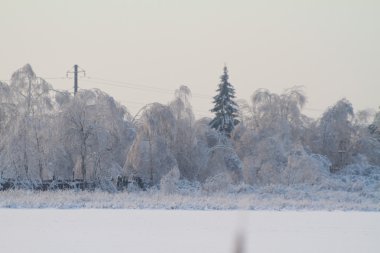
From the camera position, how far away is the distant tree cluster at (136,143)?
2769cm

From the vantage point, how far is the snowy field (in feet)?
34.3

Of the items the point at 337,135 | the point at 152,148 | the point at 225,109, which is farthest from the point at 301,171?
the point at 225,109

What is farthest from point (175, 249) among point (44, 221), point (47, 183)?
point (47, 183)

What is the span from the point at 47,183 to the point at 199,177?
10084mm

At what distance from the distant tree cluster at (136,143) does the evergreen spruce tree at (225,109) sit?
630 centimetres

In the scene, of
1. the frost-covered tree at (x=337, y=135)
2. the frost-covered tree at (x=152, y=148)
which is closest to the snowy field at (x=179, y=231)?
the frost-covered tree at (x=152, y=148)

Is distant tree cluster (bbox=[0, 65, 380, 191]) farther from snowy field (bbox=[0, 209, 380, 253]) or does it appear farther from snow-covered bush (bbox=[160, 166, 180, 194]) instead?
snowy field (bbox=[0, 209, 380, 253])

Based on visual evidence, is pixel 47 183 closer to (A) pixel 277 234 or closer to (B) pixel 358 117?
(A) pixel 277 234

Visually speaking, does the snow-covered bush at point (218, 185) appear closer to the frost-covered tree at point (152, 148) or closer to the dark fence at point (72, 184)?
the dark fence at point (72, 184)

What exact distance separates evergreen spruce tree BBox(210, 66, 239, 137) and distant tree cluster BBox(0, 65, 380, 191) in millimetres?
6296

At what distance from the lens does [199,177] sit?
106ft

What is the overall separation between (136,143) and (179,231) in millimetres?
17510

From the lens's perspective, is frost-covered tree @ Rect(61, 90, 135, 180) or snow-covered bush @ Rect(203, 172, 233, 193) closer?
snow-covered bush @ Rect(203, 172, 233, 193)

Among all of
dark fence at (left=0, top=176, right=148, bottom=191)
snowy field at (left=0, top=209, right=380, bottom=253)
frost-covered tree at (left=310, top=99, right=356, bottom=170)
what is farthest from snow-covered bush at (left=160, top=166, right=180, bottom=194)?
frost-covered tree at (left=310, top=99, right=356, bottom=170)
